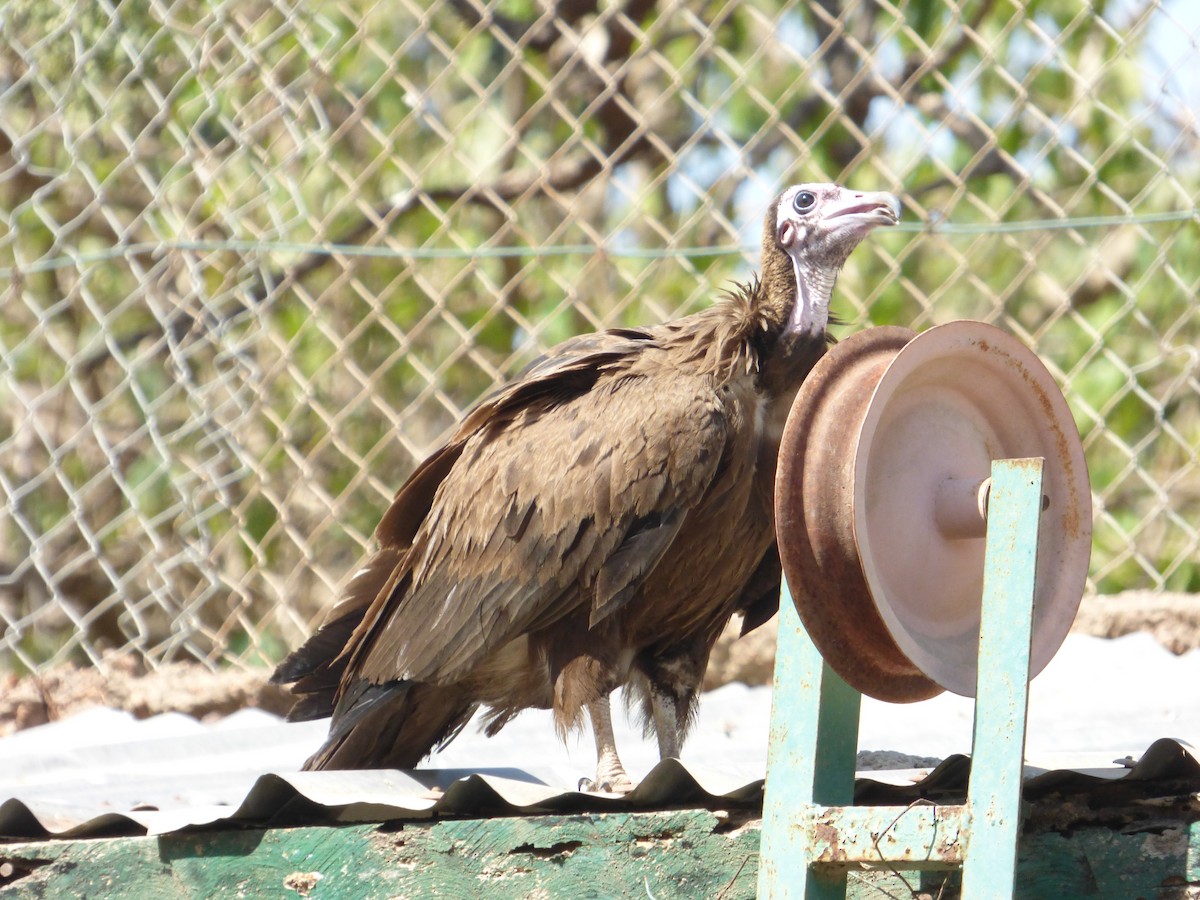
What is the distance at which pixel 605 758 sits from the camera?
350 centimetres

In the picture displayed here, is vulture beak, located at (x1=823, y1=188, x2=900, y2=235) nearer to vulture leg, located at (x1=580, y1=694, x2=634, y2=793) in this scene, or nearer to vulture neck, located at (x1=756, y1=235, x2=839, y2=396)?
vulture neck, located at (x1=756, y1=235, x2=839, y2=396)

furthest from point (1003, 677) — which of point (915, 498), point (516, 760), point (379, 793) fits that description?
point (516, 760)

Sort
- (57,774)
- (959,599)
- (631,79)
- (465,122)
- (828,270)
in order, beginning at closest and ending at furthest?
1. (959,599)
2. (828,270)
3. (57,774)
4. (465,122)
5. (631,79)

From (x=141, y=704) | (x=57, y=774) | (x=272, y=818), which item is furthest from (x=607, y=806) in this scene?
(x=141, y=704)

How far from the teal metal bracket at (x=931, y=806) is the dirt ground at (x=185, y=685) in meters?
2.53

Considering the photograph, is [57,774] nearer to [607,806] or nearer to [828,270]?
[607,806]

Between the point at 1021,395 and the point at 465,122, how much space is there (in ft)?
11.8

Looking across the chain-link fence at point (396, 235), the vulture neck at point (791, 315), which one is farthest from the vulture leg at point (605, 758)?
the chain-link fence at point (396, 235)

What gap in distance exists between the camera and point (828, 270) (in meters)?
3.75

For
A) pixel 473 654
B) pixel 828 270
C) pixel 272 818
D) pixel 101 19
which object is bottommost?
pixel 272 818

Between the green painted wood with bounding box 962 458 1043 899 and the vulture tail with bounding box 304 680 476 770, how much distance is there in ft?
5.83

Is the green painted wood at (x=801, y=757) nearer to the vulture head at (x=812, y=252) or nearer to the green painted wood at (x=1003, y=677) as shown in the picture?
the green painted wood at (x=1003, y=677)

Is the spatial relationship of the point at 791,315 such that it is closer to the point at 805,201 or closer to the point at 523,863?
the point at 805,201

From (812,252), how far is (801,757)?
170 cm
